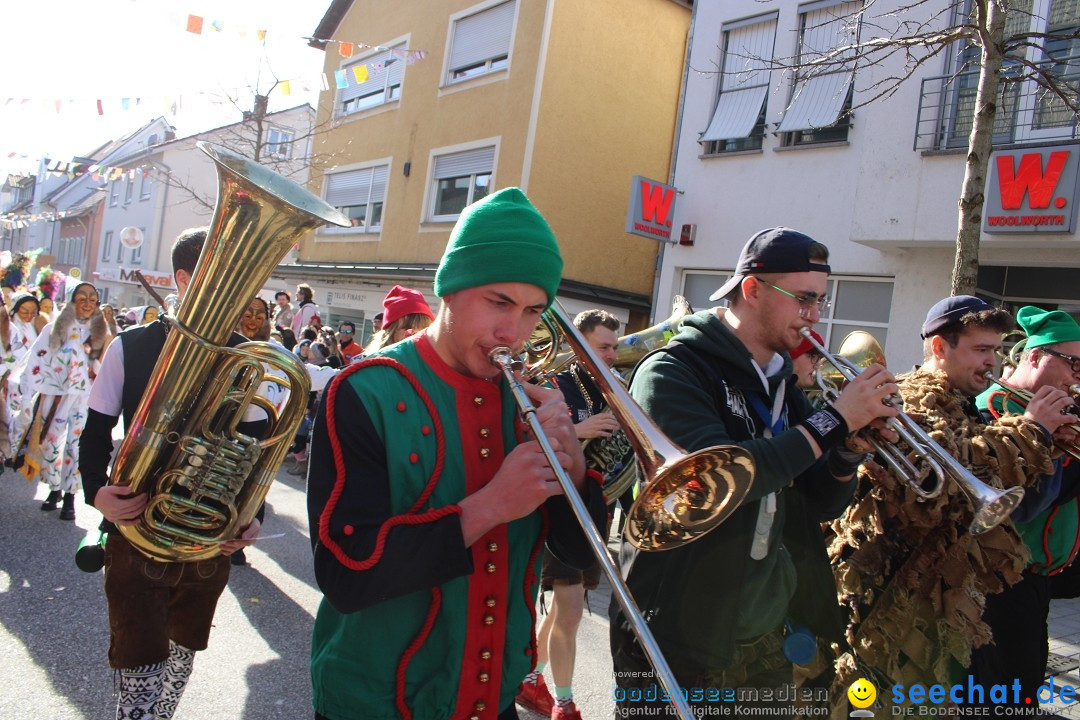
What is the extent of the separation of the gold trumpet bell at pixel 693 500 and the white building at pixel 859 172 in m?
6.93

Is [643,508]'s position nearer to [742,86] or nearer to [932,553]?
[932,553]

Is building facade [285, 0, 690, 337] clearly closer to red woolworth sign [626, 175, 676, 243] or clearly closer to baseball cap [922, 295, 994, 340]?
red woolworth sign [626, 175, 676, 243]

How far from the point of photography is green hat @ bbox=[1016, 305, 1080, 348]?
11.6 ft

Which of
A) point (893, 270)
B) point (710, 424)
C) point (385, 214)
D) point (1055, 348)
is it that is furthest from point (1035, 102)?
point (385, 214)

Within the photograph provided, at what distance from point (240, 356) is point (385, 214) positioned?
16.3 metres

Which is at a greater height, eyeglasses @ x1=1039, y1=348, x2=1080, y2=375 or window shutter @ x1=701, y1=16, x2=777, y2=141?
window shutter @ x1=701, y1=16, x2=777, y2=141

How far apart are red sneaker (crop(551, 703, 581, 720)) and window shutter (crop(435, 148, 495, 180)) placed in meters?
13.1

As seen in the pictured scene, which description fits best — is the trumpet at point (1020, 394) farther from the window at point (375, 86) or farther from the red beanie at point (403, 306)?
the window at point (375, 86)

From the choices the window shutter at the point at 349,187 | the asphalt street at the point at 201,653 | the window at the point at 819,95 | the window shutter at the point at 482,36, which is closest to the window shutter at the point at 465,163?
the window shutter at the point at 482,36

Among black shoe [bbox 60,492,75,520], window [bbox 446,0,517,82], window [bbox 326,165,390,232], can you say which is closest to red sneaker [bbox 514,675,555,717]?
black shoe [bbox 60,492,75,520]

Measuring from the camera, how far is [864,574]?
123 inches

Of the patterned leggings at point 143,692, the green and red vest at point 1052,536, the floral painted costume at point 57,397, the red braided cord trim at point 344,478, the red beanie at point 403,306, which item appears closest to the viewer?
the red braided cord trim at point 344,478

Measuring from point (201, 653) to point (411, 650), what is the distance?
3.22 metres

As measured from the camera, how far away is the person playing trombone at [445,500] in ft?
5.24
